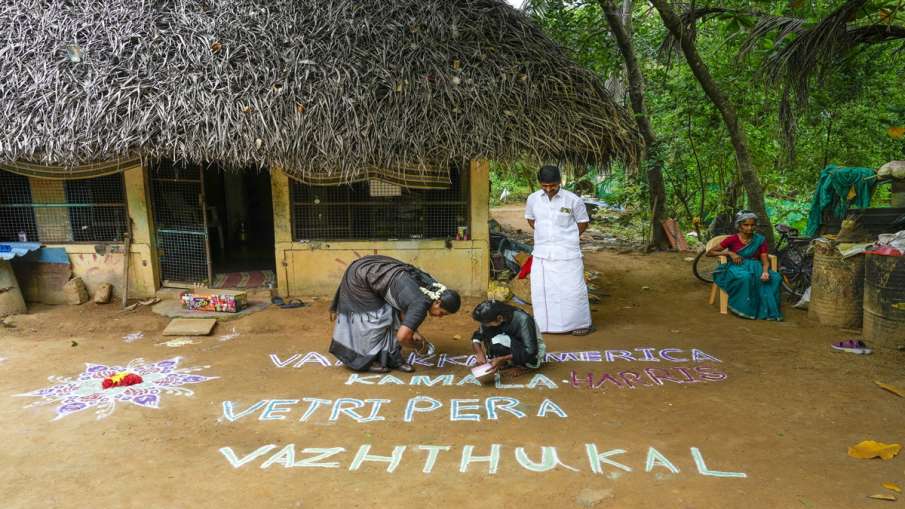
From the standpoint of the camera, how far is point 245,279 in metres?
8.12

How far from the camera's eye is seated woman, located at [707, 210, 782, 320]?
6645mm

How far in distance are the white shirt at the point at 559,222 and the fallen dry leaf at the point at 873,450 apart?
3021mm

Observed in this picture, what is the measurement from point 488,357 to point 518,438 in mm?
1195

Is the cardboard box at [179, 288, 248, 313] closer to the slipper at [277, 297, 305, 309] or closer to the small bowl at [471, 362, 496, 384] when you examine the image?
the slipper at [277, 297, 305, 309]

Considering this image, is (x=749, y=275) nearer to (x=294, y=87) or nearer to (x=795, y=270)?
(x=795, y=270)

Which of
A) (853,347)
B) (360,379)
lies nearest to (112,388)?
(360,379)

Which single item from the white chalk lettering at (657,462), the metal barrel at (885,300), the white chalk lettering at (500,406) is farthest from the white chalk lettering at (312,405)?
the metal barrel at (885,300)

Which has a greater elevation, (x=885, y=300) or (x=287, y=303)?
(x=885, y=300)

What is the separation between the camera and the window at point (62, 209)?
757cm

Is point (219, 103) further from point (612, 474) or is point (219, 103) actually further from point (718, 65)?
point (718, 65)

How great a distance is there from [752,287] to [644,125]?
4234 millimetres

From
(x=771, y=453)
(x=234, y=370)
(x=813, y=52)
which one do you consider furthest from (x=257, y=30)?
(x=771, y=453)

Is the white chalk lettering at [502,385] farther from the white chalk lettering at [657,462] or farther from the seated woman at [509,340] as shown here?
the white chalk lettering at [657,462]

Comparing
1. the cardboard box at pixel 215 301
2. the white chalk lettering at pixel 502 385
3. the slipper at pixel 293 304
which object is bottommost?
the white chalk lettering at pixel 502 385
